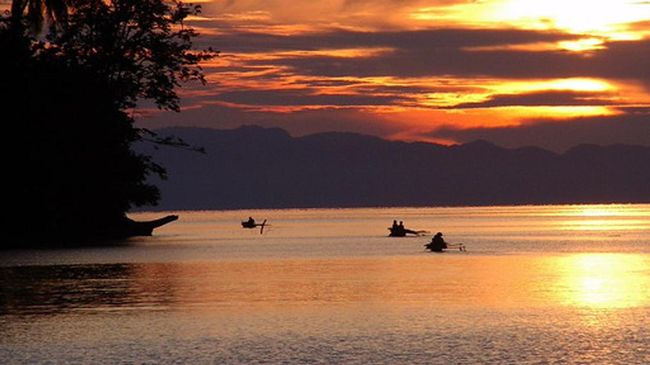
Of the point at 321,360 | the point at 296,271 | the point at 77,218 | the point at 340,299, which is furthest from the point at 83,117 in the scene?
the point at 321,360

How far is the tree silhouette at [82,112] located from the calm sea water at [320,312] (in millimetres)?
6638

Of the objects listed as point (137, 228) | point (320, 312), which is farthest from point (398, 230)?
point (320, 312)

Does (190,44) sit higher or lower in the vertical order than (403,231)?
higher

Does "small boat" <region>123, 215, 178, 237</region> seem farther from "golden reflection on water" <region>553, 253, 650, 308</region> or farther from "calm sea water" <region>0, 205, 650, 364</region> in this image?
"golden reflection on water" <region>553, 253, 650, 308</region>

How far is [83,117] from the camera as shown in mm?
92125

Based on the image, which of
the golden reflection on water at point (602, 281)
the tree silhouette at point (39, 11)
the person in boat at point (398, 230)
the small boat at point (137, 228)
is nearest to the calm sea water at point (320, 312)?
the golden reflection on water at point (602, 281)

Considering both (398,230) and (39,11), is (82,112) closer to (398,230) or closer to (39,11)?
(39,11)

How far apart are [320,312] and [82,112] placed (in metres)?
49.5

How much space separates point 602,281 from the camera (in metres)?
65.9

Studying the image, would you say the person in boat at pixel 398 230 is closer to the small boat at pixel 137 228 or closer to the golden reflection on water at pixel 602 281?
the small boat at pixel 137 228

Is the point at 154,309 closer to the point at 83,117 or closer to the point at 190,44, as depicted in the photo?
the point at 83,117

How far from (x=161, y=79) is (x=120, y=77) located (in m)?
3.35

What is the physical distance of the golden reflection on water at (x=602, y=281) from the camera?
5194 centimetres

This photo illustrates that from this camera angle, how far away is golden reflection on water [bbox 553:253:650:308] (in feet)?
170
